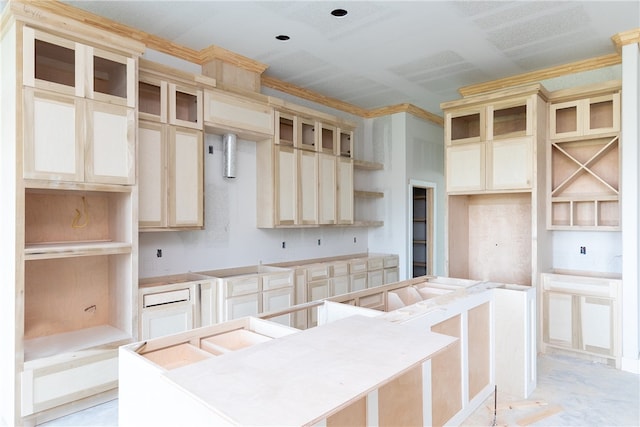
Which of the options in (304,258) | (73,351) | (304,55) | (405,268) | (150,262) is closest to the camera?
(73,351)

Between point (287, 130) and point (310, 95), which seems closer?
point (287, 130)

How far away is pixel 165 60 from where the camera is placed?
389 centimetres

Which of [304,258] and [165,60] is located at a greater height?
[165,60]

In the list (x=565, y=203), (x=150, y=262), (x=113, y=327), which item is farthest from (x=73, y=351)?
(x=565, y=203)

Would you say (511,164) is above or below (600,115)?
below

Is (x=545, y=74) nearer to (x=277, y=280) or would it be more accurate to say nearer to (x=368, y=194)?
(x=368, y=194)

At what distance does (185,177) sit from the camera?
→ 360 cm

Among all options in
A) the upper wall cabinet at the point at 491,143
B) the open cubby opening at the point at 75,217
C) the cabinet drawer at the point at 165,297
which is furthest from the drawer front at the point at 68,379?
the upper wall cabinet at the point at 491,143

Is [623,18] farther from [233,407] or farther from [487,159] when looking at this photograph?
[233,407]

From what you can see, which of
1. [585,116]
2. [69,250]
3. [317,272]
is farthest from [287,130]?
[585,116]

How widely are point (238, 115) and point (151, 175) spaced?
1.15 m

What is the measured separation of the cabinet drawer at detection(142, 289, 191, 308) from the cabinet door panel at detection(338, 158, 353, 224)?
7.99ft

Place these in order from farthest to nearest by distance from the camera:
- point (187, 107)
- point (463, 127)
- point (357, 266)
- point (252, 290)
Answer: point (357, 266) → point (463, 127) → point (252, 290) → point (187, 107)

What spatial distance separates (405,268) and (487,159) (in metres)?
2.40
